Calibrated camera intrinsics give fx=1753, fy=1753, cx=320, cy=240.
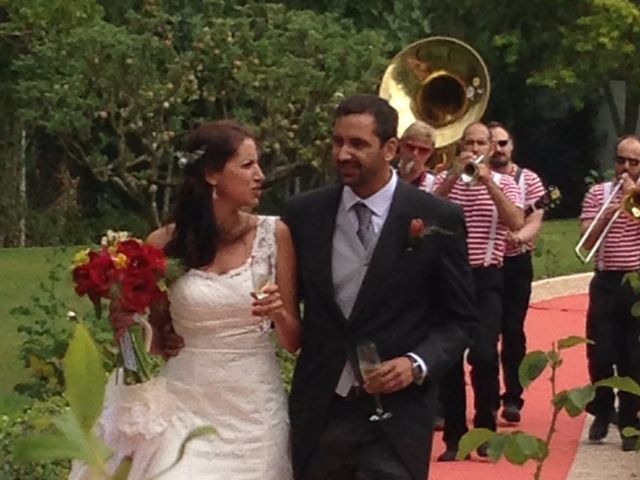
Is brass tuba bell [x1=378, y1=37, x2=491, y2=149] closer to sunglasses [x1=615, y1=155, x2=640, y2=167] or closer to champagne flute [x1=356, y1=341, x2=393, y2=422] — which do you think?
sunglasses [x1=615, y1=155, x2=640, y2=167]

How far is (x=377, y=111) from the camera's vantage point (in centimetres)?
468

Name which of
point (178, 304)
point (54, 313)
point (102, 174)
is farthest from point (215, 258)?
point (102, 174)

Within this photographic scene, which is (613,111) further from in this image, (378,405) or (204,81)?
(378,405)

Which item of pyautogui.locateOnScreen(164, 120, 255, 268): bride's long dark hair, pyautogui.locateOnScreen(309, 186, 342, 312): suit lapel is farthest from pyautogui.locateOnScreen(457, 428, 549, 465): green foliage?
pyautogui.locateOnScreen(164, 120, 255, 268): bride's long dark hair

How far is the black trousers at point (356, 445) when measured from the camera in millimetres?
4645

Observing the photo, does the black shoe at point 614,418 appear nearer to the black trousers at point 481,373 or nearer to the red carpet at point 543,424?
the red carpet at point 543,424

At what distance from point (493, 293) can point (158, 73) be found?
→ 11037 millimetres

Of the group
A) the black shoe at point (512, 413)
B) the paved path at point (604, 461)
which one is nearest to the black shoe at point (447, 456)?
the paved path at point (604, 461)

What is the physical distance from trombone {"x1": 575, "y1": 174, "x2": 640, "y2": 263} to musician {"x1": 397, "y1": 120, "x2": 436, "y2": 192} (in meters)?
0.95

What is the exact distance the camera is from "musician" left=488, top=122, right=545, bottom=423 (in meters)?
9.79

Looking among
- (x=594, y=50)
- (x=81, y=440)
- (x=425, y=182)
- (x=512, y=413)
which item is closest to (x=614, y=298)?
(x=512, y=413)

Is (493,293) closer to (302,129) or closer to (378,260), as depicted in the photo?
(378,260)

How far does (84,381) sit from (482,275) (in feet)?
26.3

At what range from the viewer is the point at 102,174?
1927 centimetres
